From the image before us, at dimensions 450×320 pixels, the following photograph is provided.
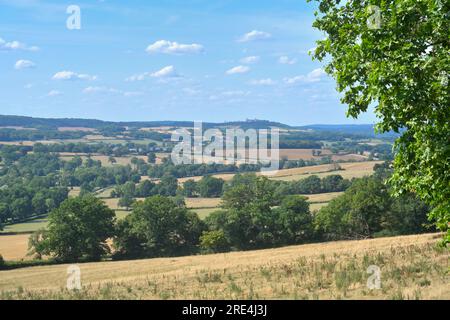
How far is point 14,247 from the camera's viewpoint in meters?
73.6

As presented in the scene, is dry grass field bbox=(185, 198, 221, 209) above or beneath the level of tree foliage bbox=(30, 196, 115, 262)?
beneath

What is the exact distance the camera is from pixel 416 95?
13.4m

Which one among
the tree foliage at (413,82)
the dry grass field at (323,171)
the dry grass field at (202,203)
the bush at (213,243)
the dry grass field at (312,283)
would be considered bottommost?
the dry grass field at (202,203)

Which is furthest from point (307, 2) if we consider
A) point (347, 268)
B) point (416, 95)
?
point (347, 268)

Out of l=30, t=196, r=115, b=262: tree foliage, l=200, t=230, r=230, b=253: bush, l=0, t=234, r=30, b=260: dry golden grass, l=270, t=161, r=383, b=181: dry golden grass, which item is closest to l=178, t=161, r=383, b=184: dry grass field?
l=270, t=161, r=383, b=181: dry golden grass

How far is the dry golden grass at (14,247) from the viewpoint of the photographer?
67125 mm

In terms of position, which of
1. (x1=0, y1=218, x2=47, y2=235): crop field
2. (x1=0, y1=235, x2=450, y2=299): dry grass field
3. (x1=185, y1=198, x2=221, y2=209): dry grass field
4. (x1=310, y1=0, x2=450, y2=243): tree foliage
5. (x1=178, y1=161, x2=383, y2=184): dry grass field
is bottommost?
(x1=0, y1=218, x2=47, y2=235): crop field

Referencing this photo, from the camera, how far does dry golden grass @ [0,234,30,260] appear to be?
67.1m

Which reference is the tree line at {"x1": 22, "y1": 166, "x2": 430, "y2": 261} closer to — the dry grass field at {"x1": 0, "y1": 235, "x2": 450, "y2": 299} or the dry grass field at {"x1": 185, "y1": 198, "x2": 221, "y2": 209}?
the dry grass field at {"x1": 185, "y1": 198, "x2": 221, "y2": 209}

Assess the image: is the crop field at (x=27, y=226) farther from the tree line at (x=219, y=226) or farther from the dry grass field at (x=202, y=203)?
the dry grass field at (x=202, y=203)

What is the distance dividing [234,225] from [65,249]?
77.7 ft

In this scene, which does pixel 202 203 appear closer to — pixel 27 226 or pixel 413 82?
pixel 27 226

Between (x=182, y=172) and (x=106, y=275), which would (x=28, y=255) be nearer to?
(x=106, y=275)

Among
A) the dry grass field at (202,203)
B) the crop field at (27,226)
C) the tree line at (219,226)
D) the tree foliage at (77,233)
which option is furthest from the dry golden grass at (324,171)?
the tree foliage at (77,233)
